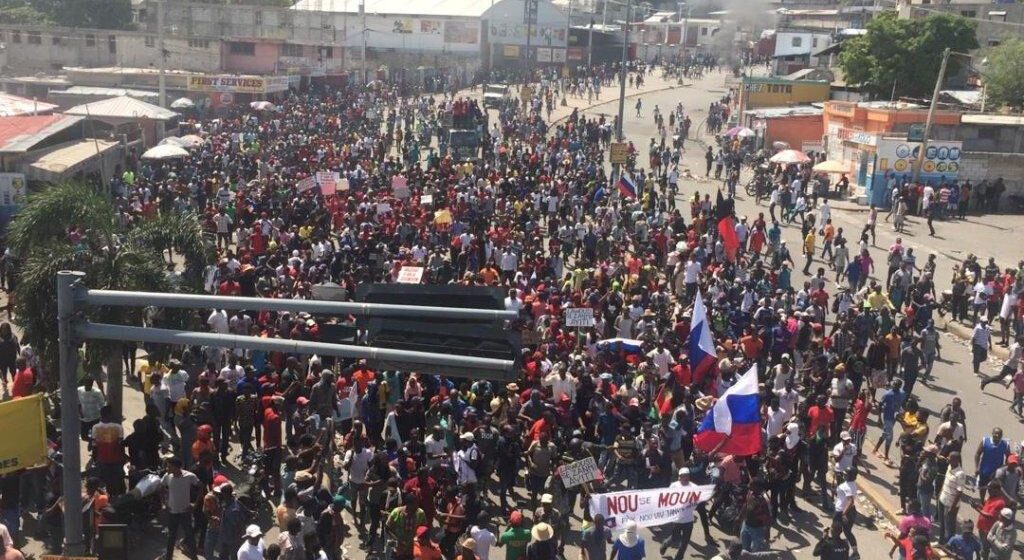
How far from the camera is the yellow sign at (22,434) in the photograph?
35.9 feet

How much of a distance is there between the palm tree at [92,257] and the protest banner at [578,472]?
20.1 ft

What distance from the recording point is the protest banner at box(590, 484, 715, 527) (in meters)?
11.1

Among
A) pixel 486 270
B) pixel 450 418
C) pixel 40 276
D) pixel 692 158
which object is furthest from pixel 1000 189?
pixel 40 276

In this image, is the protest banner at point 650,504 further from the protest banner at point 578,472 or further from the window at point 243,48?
the window at point 243,48

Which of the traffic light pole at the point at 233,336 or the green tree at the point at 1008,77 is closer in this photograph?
the traffic light pole at the point at 233,336

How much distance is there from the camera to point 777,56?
7231cm

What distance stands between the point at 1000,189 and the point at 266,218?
25.1 meters

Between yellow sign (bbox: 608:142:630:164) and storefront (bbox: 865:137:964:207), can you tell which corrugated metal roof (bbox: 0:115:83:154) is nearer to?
yellow sign (bbox: 608:142:630:164)

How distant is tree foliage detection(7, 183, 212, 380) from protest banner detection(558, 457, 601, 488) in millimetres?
6138

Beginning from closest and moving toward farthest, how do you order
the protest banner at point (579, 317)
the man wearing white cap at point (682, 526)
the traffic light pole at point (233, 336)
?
the traffic light pole at point (233, 336), the man wearing white cap at point (682, 526), the protest banner at point (579, 317)

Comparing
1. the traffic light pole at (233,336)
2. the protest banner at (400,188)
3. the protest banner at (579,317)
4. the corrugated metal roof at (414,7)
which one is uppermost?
the corrugated metal roof at (414,7)

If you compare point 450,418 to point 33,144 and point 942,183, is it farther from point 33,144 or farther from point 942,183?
point 942,183

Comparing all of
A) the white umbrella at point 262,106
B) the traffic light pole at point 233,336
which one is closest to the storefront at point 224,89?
the white umbrella at point 262,106

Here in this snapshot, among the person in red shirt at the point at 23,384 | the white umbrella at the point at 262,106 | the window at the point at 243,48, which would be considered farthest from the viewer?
the window at the point at 243,48
